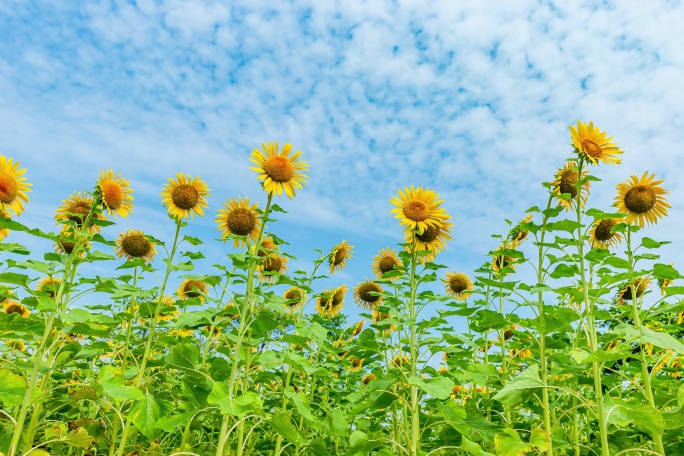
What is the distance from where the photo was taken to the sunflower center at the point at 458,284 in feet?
20.7

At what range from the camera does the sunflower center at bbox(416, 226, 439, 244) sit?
4172 millimetres

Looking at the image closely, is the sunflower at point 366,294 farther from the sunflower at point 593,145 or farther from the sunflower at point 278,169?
the sunflower at point 593,145

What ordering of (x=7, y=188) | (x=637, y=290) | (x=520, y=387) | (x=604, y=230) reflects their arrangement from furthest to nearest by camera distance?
(x=637, y=290) → (x=604, y=230) → (x=7, y=188) → (x=520, y=387)

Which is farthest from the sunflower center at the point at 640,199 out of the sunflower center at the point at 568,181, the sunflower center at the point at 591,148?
the sunflower center at the point at 591,148

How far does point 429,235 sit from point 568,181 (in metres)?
1.18

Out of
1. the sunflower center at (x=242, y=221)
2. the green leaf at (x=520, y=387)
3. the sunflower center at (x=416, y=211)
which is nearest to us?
the green leaf at (x=520, y=387)

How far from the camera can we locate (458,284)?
6336 mm

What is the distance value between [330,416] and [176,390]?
205 cm

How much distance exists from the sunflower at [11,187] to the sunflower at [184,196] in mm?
1236

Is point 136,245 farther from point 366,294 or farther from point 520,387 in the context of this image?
point 520,387

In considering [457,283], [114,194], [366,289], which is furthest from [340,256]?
[114,194]

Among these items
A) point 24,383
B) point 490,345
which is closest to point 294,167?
point 24,383

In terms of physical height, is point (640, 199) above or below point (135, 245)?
above

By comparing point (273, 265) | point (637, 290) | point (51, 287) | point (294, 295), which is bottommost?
point (51, 287)
